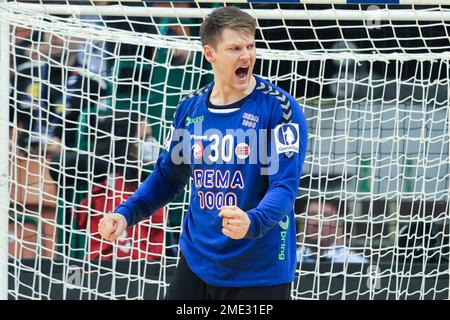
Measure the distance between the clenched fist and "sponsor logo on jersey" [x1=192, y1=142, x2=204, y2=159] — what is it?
387 mm

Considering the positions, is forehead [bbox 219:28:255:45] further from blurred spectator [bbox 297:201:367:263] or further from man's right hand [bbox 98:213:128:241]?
blurred spectator [bbox 297:201:367:263]

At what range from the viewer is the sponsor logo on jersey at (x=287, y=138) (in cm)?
334

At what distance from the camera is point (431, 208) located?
6496 millimetres

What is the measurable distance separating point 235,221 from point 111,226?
2.00 feet

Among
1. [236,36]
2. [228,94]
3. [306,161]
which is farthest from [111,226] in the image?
[306,161]

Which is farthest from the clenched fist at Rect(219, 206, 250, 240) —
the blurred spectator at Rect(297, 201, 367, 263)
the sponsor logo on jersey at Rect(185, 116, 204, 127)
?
the blurred spectator at Rect(297, 201, 367, 263)

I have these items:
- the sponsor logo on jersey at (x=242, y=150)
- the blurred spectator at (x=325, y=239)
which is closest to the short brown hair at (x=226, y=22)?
the sponsor logo on jersey at (x=242, y=150)

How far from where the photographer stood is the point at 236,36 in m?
3.41

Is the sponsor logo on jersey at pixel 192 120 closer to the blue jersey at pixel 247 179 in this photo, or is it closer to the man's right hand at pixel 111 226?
the blue jersey at pixel 247 179

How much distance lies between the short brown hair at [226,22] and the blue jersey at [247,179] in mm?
214

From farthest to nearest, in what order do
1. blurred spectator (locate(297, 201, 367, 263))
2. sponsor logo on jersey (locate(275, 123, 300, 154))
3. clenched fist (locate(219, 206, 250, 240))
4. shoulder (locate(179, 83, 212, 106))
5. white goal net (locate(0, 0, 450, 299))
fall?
blurred spectator (locate(297, 201, 367, 263)) < white goal net (locate(0, 0, 450, 299)) < shoulder (locate(179, 83, 212, 106)) < sponsor logo on jersey (locate(275, 123, 300, 154)) < clenched fist (locate(219, 206, 250, 240))

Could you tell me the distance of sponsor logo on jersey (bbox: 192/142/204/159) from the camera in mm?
3479

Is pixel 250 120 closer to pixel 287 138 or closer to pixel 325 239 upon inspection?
pixel 287 138

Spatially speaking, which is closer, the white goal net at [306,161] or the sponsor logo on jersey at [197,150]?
the sponsor logo on jersey at [197,150]
